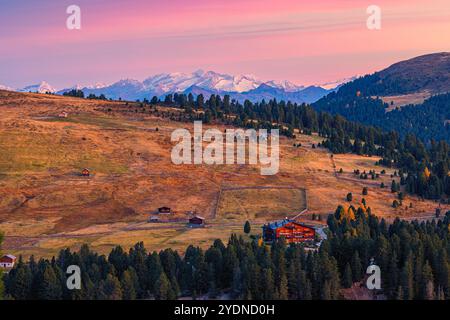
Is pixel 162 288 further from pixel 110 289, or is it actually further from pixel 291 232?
pixel 291 232

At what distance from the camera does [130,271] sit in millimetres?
74562

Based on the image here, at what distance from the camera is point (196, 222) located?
130 metres

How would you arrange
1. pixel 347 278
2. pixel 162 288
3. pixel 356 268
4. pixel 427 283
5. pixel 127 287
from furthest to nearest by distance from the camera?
pixel 356 268, pixel 347 278, pixel 127 287, pixel 162 288, pixel 427 283

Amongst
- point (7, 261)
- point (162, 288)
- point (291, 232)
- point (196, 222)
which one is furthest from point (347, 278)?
point (196, 222)

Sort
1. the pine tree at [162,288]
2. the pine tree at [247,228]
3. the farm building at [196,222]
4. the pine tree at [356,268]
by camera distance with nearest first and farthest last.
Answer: the pine tree at [162,288], the pine tree at [356,268], the pine tree at [247,228], the farm building at [196,222]

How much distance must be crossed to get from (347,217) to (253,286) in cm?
5655

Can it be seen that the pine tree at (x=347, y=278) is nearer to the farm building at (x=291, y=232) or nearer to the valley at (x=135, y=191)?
the farm building at (x=291, y=232)

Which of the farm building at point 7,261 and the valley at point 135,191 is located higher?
the valley at point 135,191

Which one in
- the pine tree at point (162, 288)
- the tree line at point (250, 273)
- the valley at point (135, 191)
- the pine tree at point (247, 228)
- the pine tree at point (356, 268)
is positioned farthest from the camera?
the valley at point (135, 191)

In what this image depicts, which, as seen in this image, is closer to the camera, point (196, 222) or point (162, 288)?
point (162, 288)

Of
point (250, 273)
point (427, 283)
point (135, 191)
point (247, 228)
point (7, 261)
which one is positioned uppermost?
point (135, 191)

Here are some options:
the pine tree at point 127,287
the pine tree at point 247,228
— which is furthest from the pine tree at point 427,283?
the pine tree at point 247,228

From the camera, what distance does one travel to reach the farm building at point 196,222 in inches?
5059

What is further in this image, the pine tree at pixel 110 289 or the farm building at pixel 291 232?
the farm building at pixel 291 232
